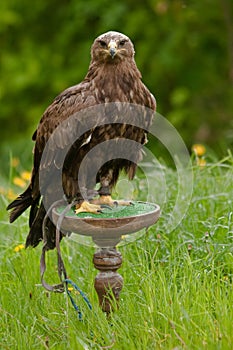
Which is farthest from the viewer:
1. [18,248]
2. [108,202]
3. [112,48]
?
[18,248]

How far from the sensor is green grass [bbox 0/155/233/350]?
2471 millimetres

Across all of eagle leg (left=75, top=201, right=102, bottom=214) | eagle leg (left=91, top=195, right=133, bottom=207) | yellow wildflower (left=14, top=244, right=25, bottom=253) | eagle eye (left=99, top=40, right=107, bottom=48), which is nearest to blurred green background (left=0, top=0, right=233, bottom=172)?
yellow wildflower (left=14, top=244, right=25, bottom=253)

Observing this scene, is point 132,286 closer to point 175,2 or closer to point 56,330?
point 56,330

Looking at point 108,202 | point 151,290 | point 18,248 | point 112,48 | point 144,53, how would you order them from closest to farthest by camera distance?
1. point 112,48
2. point 151,290
3. point 108,202
4. point 18,248
5. point 144,53

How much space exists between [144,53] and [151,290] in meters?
4.43

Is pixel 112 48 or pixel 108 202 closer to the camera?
pixel 112 48

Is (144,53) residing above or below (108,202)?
above

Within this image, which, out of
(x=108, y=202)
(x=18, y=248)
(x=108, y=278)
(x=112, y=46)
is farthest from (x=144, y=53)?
(x=108, y=278)

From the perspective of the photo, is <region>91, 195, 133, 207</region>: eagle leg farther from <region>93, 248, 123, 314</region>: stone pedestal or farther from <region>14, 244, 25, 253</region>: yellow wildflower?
<region>14, 244, 25, 253</region>: yellow wildflower

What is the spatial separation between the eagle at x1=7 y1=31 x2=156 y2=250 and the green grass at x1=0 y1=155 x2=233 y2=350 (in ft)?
1.17

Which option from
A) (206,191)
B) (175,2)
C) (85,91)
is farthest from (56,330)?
(175,2)

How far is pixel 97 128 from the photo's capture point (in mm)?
2594

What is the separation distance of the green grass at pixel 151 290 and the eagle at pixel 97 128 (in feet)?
1.17

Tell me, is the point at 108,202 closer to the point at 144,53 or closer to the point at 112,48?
the point at 112,48
